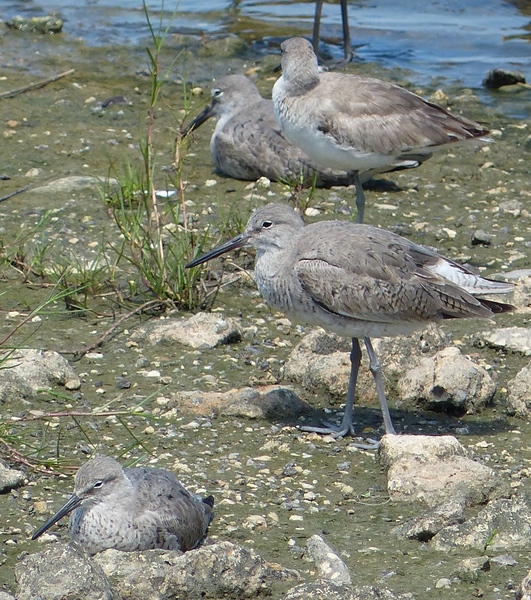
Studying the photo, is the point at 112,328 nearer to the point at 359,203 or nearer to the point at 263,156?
the point at 359,203

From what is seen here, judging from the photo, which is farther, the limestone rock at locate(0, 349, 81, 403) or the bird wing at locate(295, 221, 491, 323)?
the limestone rock at locate(0, 349, 81, 403)

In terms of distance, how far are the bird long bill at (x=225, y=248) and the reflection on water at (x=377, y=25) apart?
6.21 metres

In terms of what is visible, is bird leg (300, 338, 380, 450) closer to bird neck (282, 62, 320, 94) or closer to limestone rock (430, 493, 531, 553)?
limestone rock (430, 493, 531, 553)

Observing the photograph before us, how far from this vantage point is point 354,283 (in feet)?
18.9

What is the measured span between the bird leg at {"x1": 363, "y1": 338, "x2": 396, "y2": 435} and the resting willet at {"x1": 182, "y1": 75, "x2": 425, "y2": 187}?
118 inches

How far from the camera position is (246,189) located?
921 centimetres

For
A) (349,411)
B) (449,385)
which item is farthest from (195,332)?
(449,385)

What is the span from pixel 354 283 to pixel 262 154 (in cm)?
365

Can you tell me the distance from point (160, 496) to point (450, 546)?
119 cm

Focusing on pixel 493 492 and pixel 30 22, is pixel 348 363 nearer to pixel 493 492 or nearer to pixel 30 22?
pixel 493 492

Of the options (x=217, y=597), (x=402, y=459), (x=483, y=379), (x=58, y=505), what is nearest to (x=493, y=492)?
(x=402, y=459)

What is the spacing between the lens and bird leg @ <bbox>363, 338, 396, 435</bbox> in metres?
5.79

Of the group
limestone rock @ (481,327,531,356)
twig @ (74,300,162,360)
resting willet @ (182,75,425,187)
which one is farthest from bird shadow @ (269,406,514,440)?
resting willet @ (182,75,425,187)

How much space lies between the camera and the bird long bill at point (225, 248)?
247 inches
